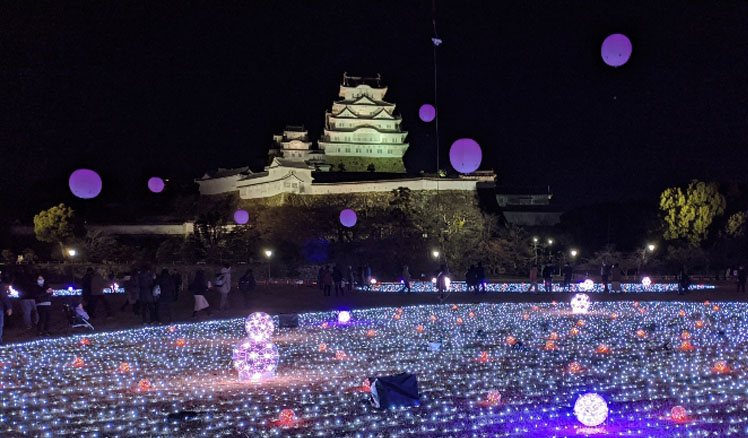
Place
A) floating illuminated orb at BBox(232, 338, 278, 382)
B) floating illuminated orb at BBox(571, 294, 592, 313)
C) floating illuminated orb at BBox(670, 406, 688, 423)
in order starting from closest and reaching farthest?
floating illuminated orb at BBox(670, 406, 688, 423) → floating illuminated orb at BBox(232, 338, 278, 382) → floating illuminated orb at BBox(571, 294, 592, 313)

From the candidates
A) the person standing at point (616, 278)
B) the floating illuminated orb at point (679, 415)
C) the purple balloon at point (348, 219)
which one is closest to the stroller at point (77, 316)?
the floating illuminated orb at point (679, 415)

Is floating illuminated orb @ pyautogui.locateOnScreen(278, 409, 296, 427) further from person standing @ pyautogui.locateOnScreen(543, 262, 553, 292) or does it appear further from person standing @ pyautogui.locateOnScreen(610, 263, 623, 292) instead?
person standing @ pyautogui.locateOnScreen(610, 263, 623, 292)

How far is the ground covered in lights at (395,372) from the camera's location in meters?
6.79

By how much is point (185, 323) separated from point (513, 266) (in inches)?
1238

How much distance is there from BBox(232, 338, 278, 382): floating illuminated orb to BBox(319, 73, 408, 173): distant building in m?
63.2

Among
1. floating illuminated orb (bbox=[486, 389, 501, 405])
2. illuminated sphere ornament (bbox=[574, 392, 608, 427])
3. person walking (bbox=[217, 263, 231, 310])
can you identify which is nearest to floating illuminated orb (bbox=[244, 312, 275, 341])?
floating illuminated orb (bbox=[486, 389, 501, 405])

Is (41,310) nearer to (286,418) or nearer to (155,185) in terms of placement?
(286,418)

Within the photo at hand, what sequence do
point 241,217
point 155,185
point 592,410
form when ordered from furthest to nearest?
point 155,185, point 241,217, point 592,410

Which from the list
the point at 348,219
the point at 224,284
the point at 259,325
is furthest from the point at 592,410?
the point at 348,219

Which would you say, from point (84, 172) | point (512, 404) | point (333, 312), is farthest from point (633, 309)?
point (84, 172)

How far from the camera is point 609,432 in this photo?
6.33 m

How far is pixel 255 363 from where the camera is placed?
362 inches

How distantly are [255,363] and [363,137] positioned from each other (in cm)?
6587

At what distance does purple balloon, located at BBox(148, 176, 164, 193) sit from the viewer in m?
75.2
